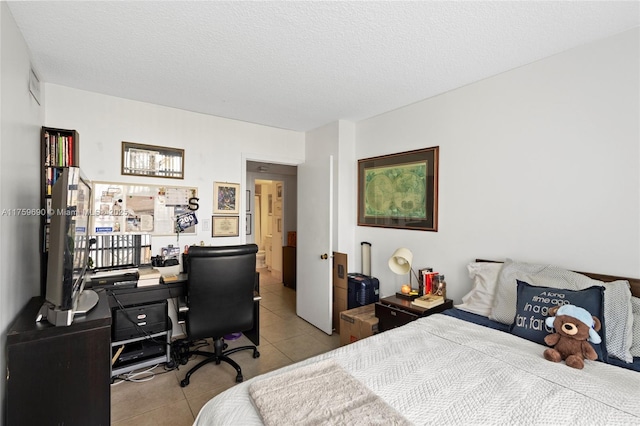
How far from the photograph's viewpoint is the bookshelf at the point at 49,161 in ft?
7.23

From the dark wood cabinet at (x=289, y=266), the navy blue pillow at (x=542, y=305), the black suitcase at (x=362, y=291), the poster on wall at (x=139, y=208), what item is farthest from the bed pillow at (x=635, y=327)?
the dark wood cabinet at (x=289, y=266)

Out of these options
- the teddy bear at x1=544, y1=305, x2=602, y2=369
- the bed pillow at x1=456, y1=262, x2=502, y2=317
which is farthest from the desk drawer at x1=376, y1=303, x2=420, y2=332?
the teddy bear at x1=544, y1=305, x2=602, y2=369

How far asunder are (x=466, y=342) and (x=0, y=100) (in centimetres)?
269

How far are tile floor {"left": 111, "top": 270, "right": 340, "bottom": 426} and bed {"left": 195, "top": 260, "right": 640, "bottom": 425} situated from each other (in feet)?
4.07

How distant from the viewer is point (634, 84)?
5.81 feet

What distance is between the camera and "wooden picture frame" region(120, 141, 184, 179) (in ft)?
9.54

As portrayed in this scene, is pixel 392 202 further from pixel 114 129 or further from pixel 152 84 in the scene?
pixel 114 129

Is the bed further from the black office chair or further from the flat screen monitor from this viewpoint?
the black office chair

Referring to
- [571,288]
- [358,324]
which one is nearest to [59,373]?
[358,324]

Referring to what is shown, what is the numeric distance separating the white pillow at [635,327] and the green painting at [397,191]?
1.52 meters

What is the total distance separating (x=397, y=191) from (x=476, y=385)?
212 cm

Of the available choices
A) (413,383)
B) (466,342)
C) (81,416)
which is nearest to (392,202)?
(466,342)

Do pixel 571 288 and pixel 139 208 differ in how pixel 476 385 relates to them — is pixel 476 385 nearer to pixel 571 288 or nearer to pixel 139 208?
pixel 571 288

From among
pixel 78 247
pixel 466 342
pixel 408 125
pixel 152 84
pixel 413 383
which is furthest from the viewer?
pixel 408 125
